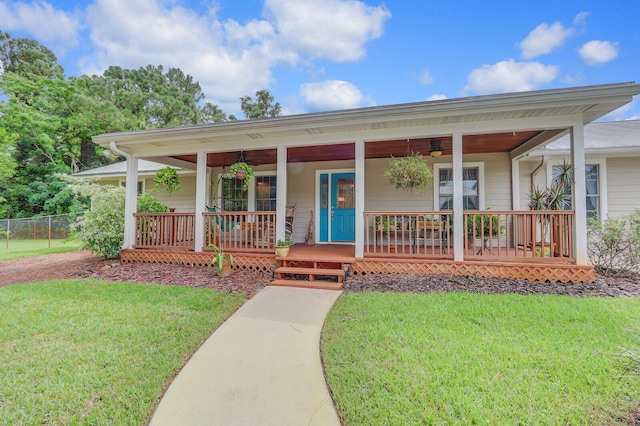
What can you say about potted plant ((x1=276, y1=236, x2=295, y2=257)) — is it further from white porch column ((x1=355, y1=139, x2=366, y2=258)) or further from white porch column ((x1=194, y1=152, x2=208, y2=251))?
white porch column ((x1=194, y1=152, x2=208, y2=251))

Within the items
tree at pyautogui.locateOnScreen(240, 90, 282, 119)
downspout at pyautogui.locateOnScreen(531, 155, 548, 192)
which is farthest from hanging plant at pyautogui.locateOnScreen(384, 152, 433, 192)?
tree at pyautogui.locateOnScreen(240, 90, 282, 119)

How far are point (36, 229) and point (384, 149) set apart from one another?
43.8 feet

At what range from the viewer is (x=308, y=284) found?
482cm

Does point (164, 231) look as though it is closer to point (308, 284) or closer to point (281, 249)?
point (281, 249)

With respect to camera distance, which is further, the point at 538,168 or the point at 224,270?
the point at 538,168

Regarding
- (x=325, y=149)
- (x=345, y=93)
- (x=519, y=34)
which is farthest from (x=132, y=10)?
(x=345, y=93)

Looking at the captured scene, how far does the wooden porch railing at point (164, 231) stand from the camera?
21.0 feet

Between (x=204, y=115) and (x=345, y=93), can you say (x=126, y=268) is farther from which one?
(x=204, y=115)

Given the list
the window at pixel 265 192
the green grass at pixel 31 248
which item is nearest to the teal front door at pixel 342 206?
the window at pixel 265 192

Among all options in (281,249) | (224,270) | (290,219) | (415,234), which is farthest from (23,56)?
(415,234)

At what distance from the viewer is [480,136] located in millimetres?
5457

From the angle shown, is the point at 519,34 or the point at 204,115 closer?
the point at 519,34

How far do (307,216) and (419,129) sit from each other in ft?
13.1

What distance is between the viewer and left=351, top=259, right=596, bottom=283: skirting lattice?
4449 mm
